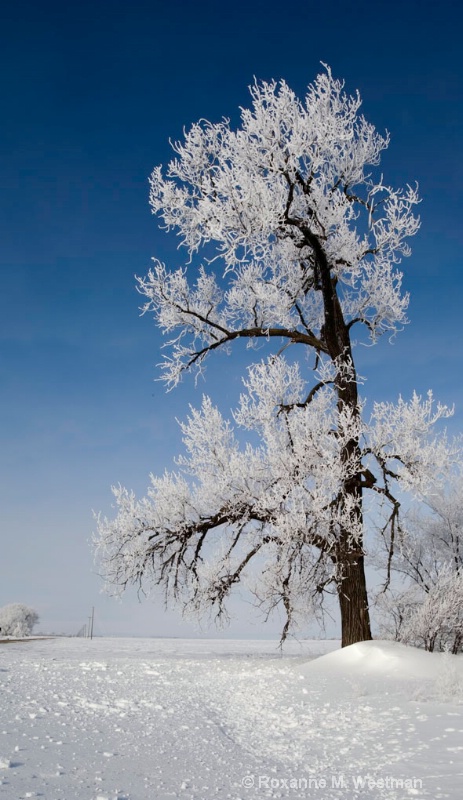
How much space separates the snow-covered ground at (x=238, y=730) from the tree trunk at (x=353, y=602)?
1412 mm

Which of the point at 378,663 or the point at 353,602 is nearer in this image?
the point at 378,663

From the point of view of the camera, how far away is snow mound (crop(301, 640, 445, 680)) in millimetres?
8562

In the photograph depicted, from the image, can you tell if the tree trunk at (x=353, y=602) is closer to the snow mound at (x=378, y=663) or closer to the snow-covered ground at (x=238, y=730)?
the snow mound at (x=378, y=663)

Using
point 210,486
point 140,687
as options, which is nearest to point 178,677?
point 140,687

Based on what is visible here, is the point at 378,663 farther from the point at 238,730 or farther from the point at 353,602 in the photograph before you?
the point at 238,730

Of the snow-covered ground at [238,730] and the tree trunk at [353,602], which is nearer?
the snow-covered ground at [238,730]

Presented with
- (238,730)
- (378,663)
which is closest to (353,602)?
(378,663)

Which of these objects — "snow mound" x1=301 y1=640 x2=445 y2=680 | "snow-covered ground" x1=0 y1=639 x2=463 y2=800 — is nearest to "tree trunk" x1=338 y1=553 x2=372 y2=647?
"snow mound" x1=301 y1=640 x2=445 y2=680

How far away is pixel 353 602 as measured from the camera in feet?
35.9

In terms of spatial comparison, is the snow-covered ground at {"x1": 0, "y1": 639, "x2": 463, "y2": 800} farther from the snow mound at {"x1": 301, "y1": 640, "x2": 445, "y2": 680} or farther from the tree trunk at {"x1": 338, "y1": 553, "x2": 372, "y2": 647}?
the tree trunk at {"x1": 338, "y1": 553, "x2": 372, "y2": 647}

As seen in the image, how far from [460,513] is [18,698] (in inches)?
435

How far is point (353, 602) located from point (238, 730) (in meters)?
5.27

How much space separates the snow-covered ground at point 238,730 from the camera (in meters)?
4.27

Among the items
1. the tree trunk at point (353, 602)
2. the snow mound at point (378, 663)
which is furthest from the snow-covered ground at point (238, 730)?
the tree trunk at point (353, 602)
